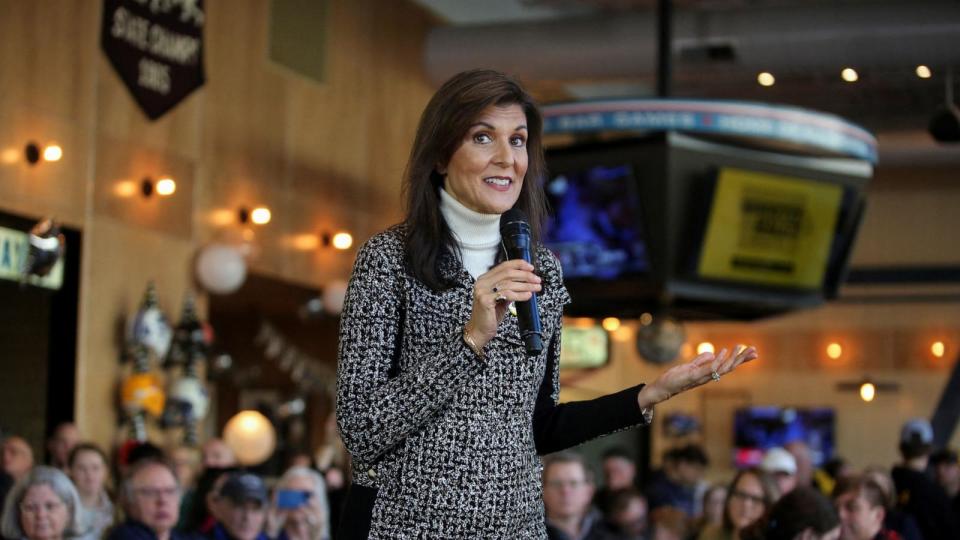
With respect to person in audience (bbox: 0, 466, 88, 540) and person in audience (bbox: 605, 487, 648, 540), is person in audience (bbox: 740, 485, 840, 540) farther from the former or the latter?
person in audience (bbox: 0, 466, 88, 540)

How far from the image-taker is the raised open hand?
2129mm

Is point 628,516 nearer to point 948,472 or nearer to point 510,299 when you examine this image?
point 948,472

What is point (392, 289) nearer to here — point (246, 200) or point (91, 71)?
point (91, 71)

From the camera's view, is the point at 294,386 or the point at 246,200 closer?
the point at 246,200

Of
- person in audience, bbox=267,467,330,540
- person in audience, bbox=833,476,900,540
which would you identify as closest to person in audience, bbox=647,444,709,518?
person in audience, bbox=267,467,330,540

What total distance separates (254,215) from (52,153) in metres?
2.35

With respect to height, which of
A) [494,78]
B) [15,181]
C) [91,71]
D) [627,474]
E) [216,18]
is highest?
[216,18]

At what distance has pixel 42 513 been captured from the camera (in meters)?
5.35

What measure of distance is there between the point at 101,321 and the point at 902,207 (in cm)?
1191

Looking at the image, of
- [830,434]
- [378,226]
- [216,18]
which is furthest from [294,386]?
[830,434]

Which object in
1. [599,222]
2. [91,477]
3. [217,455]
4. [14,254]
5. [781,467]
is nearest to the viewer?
[91,477]

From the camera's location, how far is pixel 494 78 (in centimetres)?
209

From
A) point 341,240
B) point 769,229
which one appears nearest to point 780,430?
point 769,229

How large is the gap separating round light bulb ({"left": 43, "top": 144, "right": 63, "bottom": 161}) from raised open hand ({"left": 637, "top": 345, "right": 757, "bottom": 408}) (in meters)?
7.32
